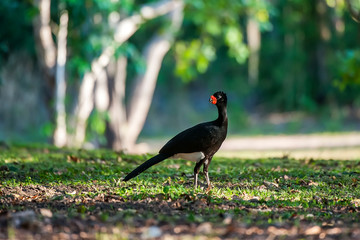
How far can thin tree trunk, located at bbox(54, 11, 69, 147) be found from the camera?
14.6 m

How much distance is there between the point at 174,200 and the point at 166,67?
24.8 m

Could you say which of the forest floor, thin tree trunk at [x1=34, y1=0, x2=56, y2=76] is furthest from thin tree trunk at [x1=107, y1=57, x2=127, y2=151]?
the forest floor

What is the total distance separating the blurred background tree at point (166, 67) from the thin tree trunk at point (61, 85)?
1.0 inches

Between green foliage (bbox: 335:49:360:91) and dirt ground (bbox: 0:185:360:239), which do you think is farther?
green foliage (bbox: 335:49:360:91)

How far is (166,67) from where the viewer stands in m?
30.4

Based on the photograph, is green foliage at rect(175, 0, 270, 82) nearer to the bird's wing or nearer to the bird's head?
the bird's head

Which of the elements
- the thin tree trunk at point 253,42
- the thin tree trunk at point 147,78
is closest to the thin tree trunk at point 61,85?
the thin tree trunk at point 147,78

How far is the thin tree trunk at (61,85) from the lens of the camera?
14568 millimetres

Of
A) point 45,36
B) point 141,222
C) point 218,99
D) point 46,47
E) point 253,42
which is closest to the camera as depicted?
point 141,222

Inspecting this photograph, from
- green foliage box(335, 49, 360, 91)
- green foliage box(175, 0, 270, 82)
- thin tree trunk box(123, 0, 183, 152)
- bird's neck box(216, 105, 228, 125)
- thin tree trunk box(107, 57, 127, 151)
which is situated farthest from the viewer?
thin tree trunk box(123, 0, 183, 152)

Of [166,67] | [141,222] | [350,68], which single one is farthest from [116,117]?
[166,67]

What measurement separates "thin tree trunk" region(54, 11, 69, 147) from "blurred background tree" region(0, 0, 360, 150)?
25 mm

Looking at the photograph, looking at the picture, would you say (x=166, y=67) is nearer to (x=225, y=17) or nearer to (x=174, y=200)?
(x=225, y=17)

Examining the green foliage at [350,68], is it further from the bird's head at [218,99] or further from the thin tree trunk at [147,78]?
the thin tree trunk at [147,78]
